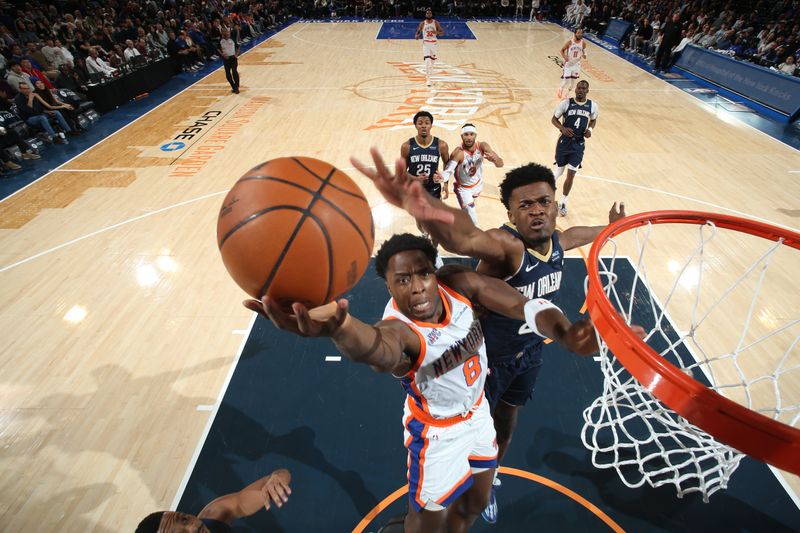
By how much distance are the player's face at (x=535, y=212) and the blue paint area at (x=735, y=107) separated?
959 centimetres

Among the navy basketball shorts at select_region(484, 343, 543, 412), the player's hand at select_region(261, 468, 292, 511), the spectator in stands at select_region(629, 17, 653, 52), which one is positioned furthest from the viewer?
the spectator in stands at select_region(629, 17, 653, 52)

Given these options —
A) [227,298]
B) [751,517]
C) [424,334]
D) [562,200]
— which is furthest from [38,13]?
[751,517]

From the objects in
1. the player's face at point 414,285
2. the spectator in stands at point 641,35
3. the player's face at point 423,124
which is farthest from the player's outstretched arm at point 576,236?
the spectator in stands at point 641,35

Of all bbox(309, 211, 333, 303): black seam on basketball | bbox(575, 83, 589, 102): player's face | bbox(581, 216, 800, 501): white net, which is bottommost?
bbox(581, 216, 800, 501): white net

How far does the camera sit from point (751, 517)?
→ 299 cm

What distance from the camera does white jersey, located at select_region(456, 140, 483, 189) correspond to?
536 cm

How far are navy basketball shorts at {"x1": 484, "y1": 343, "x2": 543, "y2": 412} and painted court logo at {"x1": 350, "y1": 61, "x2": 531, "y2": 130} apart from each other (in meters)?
7.58

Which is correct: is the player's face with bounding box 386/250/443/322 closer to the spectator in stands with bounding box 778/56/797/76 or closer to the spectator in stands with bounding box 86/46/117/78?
the spectator in stands with bounding box 86/46/117/78

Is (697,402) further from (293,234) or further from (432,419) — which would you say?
(293,234)

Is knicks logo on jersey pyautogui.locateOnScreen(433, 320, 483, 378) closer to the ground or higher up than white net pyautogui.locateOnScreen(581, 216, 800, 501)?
higher up

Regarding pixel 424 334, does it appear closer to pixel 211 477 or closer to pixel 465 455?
pixel 465 455

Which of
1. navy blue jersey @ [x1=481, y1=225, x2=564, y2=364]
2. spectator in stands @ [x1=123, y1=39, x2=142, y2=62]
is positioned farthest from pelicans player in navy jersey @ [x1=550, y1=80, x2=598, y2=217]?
spectator in stands @ [x1=123, y1=39, x2=142, y2=62]

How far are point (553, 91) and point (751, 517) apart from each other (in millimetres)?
11464

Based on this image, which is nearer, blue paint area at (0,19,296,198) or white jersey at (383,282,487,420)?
white jersey at (383,282,487,420)
